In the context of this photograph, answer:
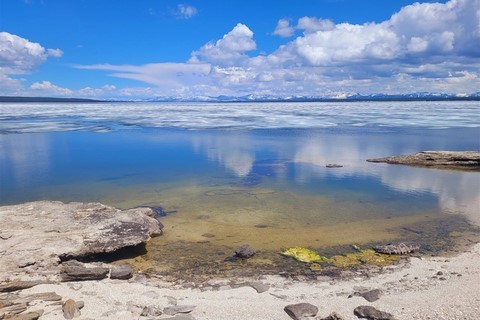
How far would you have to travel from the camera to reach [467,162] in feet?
59.3

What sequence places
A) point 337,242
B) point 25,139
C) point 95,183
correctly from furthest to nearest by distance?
point 25,139
point 95,183
point 337,242

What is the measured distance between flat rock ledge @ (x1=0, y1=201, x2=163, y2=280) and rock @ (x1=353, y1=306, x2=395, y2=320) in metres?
4.68

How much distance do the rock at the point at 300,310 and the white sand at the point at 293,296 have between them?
9cm

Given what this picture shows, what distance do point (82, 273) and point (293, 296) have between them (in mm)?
3709

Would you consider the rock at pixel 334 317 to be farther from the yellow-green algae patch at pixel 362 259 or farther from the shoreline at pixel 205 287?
the yellow-green algae patch at pixel 362 259

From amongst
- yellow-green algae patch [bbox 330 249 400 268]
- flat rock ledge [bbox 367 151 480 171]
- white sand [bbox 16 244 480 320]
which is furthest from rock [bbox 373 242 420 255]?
flat rock ledge [bbox 367 151 480 171]

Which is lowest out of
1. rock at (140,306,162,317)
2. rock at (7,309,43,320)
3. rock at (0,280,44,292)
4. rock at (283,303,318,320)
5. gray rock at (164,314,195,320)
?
gray rock at (164,314,195,320)

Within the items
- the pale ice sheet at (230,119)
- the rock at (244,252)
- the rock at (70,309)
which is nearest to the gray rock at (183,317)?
the rock at (70,309)

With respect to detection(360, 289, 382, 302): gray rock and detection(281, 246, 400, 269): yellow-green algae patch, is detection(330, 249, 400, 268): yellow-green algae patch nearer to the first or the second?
detection(281, 246, 400, 269): yellow-green algae patch

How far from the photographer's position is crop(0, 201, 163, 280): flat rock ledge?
24.3 ft

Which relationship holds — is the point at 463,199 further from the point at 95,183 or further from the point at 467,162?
the point at 95,183

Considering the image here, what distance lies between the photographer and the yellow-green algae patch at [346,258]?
26.2ft

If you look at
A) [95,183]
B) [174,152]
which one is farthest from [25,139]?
[95,183]

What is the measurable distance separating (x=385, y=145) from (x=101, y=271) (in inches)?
869
